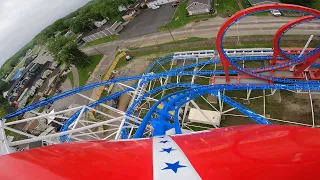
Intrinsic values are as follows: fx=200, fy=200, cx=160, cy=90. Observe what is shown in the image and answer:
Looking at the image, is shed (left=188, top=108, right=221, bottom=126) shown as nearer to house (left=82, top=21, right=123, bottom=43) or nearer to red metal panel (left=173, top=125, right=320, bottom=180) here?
red metal panel (left=173, top=125, right=320, bottom=180)

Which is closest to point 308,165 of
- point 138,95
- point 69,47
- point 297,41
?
point 138,95

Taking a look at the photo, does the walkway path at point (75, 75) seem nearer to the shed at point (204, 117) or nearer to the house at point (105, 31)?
the house at point (105, 31)

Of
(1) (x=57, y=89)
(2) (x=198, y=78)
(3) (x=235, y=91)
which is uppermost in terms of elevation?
(1) (x=57, y=89)

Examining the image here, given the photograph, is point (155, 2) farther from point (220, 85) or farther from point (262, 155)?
point (262, 155)

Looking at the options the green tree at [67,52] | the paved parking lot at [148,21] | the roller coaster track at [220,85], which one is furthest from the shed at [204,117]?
the green tree at [67,52]

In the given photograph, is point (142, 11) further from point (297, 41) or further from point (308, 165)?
point (308, 165)

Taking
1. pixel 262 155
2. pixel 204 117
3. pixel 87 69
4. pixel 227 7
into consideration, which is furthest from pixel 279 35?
pixel 87 69
